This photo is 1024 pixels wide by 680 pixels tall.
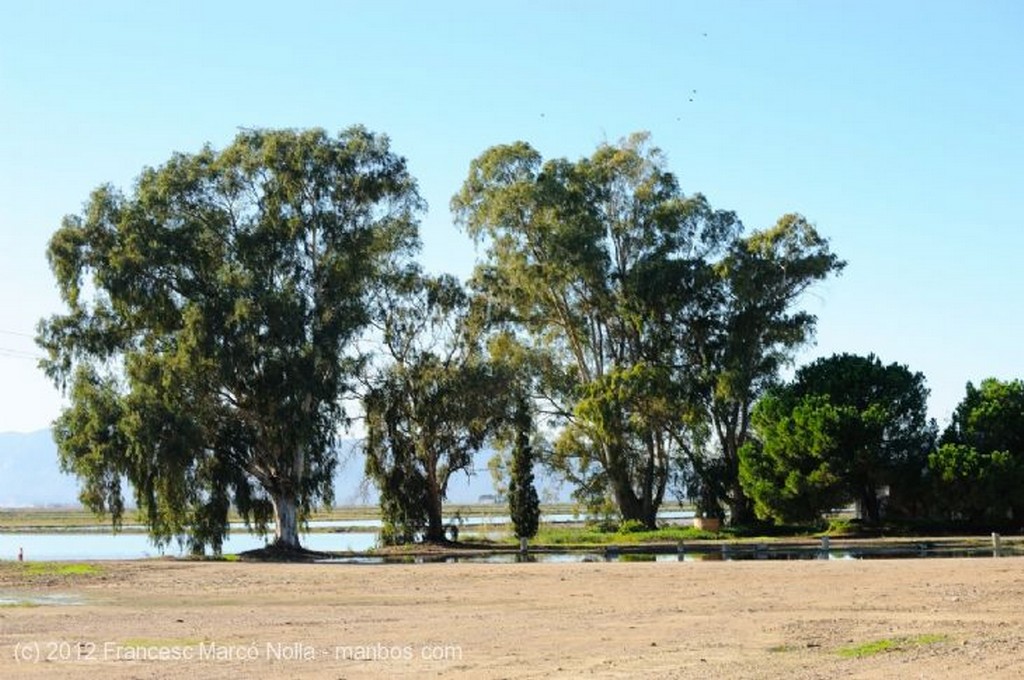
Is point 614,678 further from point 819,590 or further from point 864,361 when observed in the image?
point 864,361

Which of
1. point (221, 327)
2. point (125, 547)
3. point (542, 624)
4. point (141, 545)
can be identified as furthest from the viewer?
point (141, 545)

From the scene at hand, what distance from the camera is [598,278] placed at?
7019cm

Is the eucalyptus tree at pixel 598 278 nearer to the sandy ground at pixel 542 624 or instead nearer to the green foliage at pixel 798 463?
the green foliage at pixel 798 463

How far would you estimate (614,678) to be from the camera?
1711 cm

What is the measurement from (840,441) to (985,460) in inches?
257

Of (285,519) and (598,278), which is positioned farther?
(598,278)

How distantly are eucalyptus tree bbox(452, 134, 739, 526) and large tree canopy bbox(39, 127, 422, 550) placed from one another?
31.4ft

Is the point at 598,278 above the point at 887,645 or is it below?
above

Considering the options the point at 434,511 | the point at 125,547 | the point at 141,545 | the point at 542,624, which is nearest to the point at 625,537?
the point at 434,511

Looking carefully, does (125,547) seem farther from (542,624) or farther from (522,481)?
(542,624)

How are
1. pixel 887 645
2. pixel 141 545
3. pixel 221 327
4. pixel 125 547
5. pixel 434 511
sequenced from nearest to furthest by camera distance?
1. pixel 887 645
2. pixel 221 327
3. pixel 434 511
4. pixel 125 547
5. pixel 141 545

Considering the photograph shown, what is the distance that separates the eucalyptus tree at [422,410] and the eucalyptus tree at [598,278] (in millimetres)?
5357

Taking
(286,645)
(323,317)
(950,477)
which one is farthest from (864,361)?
(286,645)

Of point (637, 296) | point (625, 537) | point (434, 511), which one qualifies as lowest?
point (625, 537)
